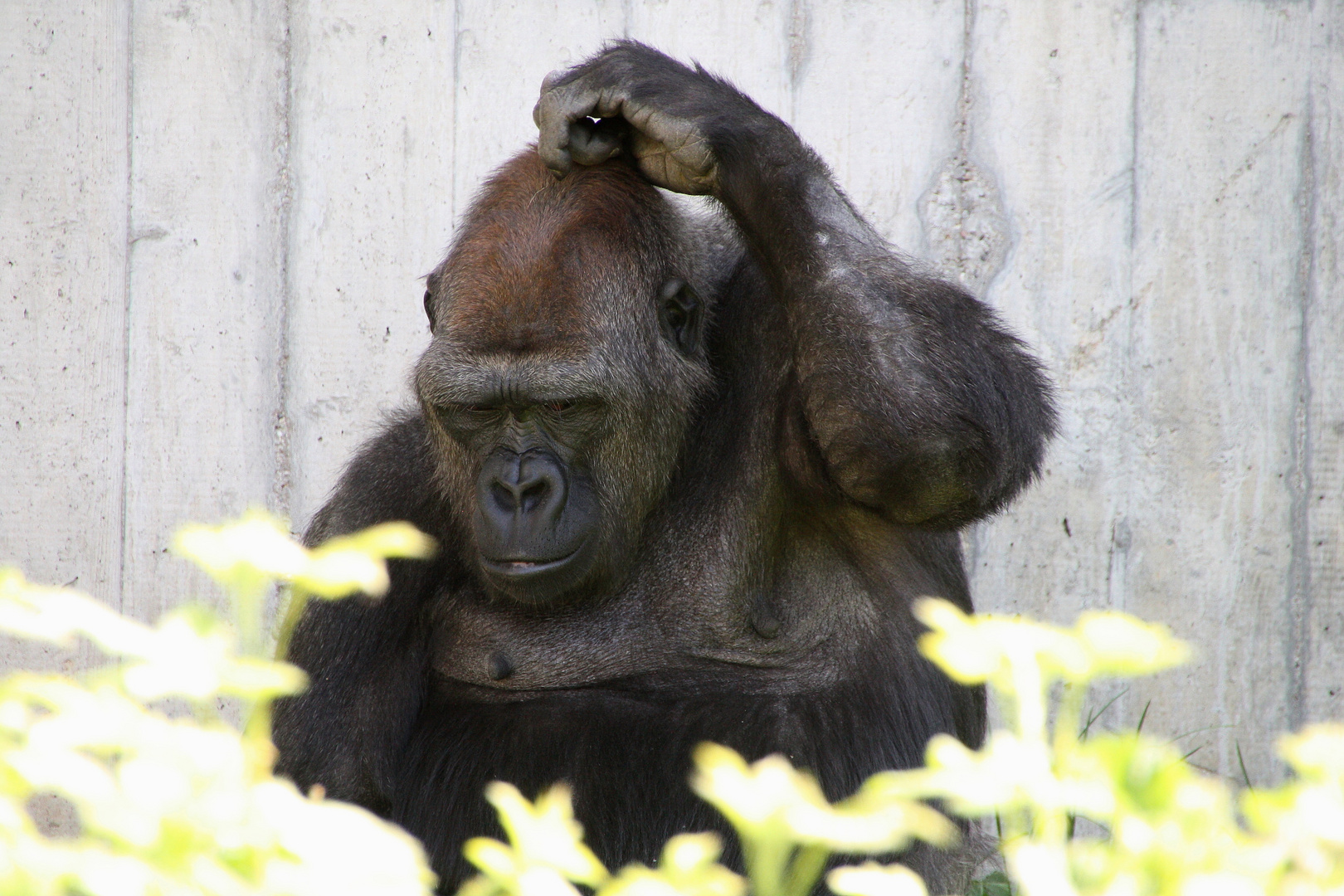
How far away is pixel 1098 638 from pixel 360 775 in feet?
7.75

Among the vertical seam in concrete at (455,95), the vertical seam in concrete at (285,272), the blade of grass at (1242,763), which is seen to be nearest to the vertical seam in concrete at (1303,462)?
the blade of grass at (1242,763)

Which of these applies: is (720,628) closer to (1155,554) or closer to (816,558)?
(816,558)

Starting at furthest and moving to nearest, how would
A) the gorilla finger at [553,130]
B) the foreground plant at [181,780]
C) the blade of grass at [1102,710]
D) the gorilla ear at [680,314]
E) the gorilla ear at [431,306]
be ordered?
the blade of grass at [1102,710], the gorilla ear at [431,306], the gorilla ear at [680,314], the gorilla finger at [553,130], the foreground plant at [181,780]

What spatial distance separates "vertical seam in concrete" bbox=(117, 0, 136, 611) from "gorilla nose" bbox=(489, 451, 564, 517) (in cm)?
177

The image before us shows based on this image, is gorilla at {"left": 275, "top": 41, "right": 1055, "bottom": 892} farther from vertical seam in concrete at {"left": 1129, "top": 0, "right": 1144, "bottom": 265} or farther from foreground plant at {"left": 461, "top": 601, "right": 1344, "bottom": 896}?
foreground plant at {"left": 461, "top": 601, "right": 1344, "bottom": 896}

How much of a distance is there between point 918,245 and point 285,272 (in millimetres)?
1875

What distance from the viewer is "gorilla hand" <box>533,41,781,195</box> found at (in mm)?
2607

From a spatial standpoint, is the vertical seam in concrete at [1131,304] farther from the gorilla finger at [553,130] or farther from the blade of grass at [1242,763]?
the gorilla finger at [553,130]

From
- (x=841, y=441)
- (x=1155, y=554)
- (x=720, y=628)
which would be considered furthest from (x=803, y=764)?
(x=1155, y=554)

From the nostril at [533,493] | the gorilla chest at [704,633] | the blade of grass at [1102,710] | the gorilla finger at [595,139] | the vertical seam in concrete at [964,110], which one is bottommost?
the blade of grass at [1102,710]

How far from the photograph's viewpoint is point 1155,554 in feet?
12.9

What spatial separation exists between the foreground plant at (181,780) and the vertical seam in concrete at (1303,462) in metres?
3.72

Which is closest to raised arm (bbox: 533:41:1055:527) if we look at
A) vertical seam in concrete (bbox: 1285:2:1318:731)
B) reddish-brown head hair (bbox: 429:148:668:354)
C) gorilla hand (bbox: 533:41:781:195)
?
gorilla hand (bbox: 533:41:781:195)

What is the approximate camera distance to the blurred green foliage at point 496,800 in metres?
0.67
